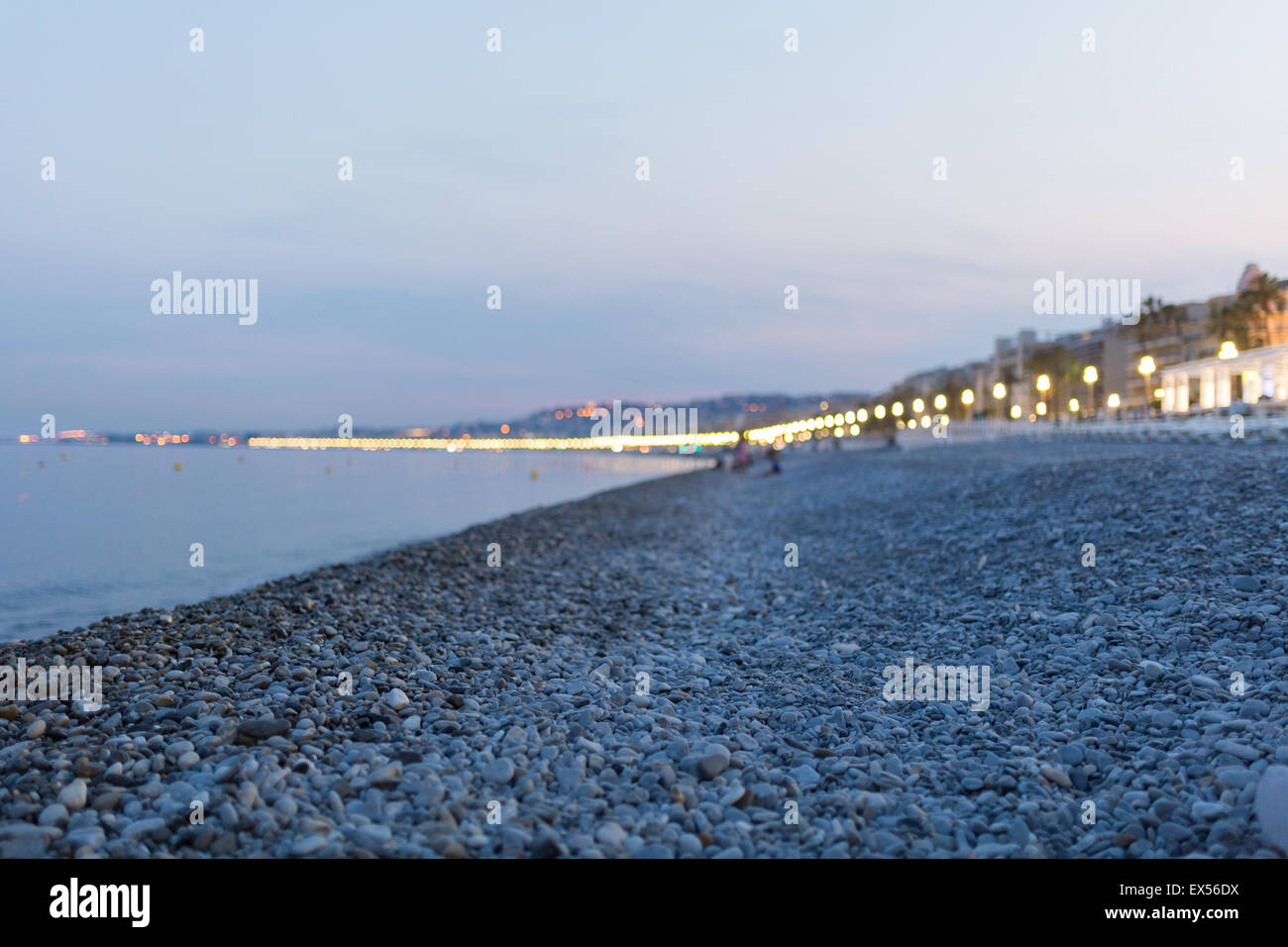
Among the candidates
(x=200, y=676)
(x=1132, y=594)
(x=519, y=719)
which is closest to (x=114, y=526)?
(x=200, y=676)

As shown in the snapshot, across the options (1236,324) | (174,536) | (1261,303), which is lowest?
(174,536)

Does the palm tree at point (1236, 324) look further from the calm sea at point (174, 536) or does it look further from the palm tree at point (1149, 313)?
the calm sea at point (174, 536)

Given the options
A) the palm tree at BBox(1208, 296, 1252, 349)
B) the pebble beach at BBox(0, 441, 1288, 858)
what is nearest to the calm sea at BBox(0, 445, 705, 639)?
the pebble beach at BBox(0, 441, 1288, 858)

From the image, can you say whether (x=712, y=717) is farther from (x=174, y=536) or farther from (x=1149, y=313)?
(x=1149, y=313)

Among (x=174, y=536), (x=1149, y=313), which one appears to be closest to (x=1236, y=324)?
(x=1149, y=313)

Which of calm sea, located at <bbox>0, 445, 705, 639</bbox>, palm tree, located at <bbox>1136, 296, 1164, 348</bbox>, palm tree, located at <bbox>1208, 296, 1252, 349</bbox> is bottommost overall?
calm sea, located at <bbox>0, 445, 705, 639</bbox>

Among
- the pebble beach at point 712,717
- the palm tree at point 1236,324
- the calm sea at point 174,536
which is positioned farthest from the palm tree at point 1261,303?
the pebble beach at point 712,717

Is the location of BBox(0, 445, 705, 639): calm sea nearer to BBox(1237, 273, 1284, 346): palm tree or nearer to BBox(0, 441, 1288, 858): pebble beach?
BBox(0, 441, 1288, 858): pebble beach

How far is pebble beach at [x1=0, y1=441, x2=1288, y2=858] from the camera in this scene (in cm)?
464

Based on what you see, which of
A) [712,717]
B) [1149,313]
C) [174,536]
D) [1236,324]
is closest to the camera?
[712,717]

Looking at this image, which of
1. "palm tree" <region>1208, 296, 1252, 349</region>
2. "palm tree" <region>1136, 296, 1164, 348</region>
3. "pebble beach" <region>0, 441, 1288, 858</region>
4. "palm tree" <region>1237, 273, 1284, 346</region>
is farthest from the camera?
"palm tree" <region>1136, 296, 1164, 348</region>

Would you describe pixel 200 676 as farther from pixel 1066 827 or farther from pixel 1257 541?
pixel 1257 541

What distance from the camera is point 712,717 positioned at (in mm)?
6711
